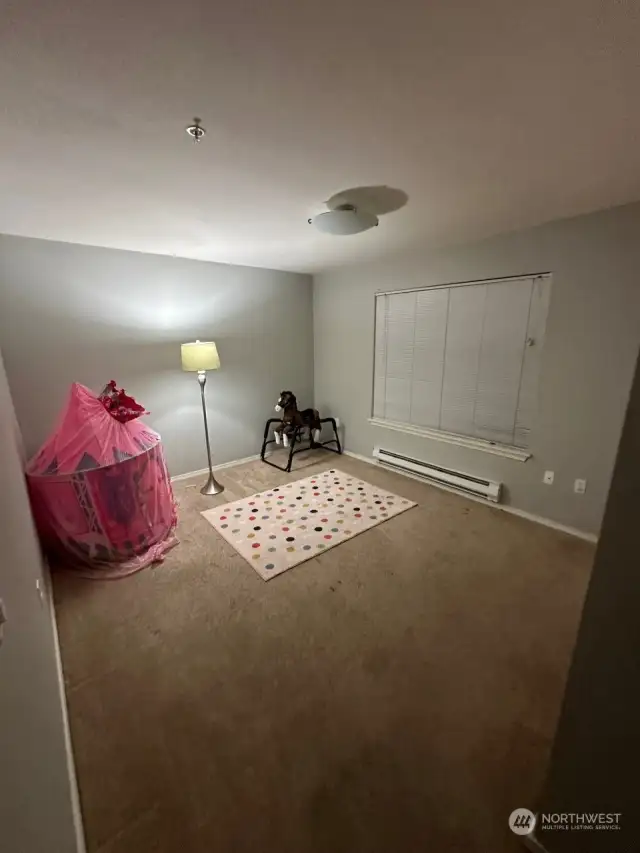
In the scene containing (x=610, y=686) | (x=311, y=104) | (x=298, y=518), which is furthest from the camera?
(x=298, y=518)

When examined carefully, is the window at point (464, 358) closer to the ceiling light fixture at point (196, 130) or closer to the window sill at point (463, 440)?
the window sill at point (463, 440)

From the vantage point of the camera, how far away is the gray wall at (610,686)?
2.55 feet

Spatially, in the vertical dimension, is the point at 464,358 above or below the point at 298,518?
above

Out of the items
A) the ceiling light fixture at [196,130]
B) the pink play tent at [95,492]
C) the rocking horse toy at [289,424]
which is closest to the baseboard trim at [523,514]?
the rocking horse toy at [289,424]

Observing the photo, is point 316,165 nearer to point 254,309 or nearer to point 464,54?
point 464,54

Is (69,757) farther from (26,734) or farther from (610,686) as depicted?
(610,686)

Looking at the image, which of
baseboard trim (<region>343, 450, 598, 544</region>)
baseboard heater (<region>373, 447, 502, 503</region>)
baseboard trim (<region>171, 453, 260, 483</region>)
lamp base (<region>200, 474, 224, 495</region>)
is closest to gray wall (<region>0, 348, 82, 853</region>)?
lamp base (<region>200, 474, 224, 495</region>)

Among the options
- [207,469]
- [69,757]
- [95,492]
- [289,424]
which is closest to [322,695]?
[69,757]

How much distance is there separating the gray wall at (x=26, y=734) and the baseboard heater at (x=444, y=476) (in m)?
3.04

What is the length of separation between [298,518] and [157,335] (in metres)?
2.17

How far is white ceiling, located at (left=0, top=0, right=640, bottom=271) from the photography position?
838 millimetres

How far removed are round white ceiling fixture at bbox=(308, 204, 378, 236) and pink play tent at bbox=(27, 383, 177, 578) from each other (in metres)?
1.86

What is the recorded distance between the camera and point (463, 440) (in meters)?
3.19

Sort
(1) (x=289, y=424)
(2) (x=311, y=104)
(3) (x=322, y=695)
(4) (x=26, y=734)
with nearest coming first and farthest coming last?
(4) (x=26, y=734), (2) (x=311, y=104), (3) (x=322, y=695), (1) (x=289, y=424)
